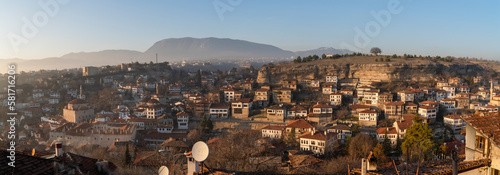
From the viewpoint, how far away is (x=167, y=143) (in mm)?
18094

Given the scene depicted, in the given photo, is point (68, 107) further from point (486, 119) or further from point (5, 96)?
point (486, 119)

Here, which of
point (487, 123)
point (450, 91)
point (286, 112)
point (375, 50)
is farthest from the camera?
point (375, 50)

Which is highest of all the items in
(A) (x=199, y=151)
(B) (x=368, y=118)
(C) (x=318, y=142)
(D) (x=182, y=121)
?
(A) (x=199, y=151)

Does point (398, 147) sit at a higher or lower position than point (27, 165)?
lower

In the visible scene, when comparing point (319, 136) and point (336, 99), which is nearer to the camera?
point (319, 136)

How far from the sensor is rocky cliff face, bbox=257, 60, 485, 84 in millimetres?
33531

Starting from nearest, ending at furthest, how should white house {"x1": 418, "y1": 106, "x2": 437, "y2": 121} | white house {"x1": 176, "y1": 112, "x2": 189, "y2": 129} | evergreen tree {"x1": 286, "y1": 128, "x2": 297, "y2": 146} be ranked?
evergreen tree {"x1": 286, "y1": 128, "x2": 297, "y2": 146} → white house {"x1": 418, "y1": 106, "x2": 437, "y2": 121} → white house {"x1": 176, "y1": 112, "x2": 189, "y2": 129}

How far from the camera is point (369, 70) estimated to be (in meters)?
34.8

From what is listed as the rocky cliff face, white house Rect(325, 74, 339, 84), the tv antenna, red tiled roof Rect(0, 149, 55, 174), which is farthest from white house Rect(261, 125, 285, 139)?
red tiled roof Rect(0, 149, 55, 174)

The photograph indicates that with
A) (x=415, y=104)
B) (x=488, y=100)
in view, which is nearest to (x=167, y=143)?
(x=415, y=104)

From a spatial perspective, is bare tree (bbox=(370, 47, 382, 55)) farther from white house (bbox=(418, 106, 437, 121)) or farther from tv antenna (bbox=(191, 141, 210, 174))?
tv antenna (bbox=(191, 141, 210, 174))

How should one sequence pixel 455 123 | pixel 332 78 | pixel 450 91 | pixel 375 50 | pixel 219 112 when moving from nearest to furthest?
pixel 455 123 → pixel 219 112 → pixel 450 91 → pixel 332 78 → pixel 375 50

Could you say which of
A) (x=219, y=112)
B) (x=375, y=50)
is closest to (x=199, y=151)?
(x=219, y=112)

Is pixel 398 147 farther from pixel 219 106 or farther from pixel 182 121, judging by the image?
pixel 182 121
